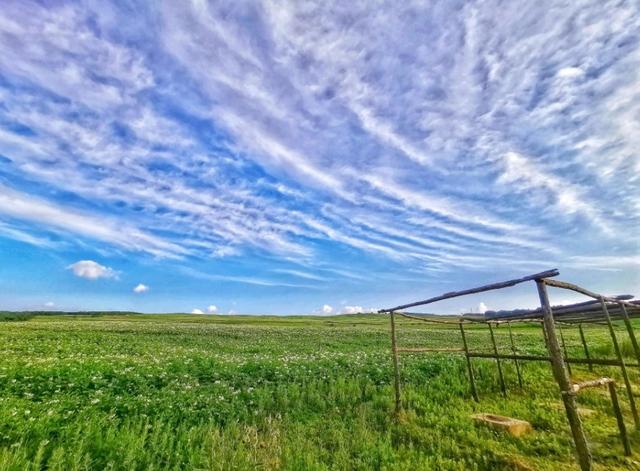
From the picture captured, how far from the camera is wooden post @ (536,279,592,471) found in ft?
16.7

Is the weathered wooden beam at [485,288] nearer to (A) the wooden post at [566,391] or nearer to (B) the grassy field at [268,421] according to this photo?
(A) the wooden post at [566,391]

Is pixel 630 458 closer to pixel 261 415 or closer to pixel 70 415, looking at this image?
pixel 261 415

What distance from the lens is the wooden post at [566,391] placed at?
5.09 m

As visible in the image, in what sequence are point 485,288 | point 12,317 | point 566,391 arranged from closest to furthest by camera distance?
point 566,391 → point 485,288 → point 12,317

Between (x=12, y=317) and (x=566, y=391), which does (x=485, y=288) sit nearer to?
(x=566, y=391)

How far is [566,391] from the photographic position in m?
5.30

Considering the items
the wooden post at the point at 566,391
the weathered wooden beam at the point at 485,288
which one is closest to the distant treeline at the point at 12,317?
the weathered wooden beam at the point at 485,288

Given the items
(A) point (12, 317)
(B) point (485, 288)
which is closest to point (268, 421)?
(B) point (485, 288)

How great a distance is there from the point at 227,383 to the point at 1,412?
5.56 meters

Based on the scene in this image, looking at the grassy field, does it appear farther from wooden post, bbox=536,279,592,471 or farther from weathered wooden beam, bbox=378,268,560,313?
weathered wooden beam, bbox=378,268,560,313

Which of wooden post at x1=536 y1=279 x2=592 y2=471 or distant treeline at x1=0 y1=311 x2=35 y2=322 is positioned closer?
wooden post at x1=536 y1=279 x2=592 y2=471

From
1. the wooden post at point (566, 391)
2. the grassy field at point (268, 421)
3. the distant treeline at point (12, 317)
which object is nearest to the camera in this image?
the wooden post at point (566, 391)

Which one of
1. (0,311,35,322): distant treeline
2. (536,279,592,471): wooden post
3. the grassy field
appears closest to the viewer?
(536,279,592,471): wooden post

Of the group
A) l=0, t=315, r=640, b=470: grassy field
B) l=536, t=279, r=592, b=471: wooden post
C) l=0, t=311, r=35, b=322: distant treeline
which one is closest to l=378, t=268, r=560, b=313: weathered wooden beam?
l=536, t=279, r=592, b=471: wooden post
